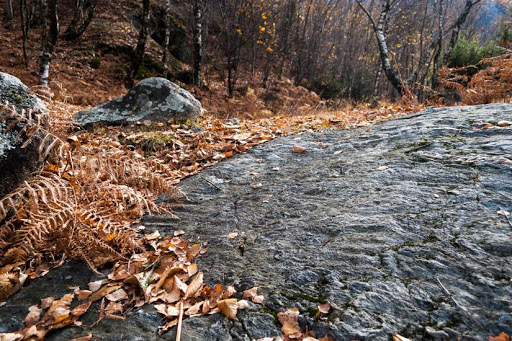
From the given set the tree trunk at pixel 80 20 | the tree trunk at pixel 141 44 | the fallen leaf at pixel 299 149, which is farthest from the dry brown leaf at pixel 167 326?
the tree trunk at pixel 80 20

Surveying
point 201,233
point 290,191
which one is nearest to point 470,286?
point 290,191

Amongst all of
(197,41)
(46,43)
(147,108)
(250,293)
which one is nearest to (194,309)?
(250,293)

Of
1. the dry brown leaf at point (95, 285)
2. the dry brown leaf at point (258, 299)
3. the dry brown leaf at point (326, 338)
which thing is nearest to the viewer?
the dry brown leaf at point (326, 338)

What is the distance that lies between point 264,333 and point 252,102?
12448 millimetres

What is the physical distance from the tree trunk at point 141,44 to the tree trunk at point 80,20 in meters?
3.31

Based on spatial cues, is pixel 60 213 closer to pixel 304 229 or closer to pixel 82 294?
pixel 82 294

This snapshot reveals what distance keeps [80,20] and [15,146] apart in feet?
47.1

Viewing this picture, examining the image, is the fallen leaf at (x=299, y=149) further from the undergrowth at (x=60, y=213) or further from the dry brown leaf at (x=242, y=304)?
the dry brown leaf at (x=242, y=304)

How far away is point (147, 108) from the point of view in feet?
15.8

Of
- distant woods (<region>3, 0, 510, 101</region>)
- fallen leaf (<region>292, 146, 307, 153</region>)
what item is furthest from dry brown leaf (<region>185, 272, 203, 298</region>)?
distant woods (<region>3, 0, 510, 101</region>)

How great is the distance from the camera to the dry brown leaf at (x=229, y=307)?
1385 mm

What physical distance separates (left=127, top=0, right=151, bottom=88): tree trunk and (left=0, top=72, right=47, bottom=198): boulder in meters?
9.59

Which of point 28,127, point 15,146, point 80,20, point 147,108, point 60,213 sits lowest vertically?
point 60,213

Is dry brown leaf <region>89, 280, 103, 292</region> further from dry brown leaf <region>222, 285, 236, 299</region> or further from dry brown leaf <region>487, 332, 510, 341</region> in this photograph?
dry brown leaf <region>487, 332, 510, 341</region>
